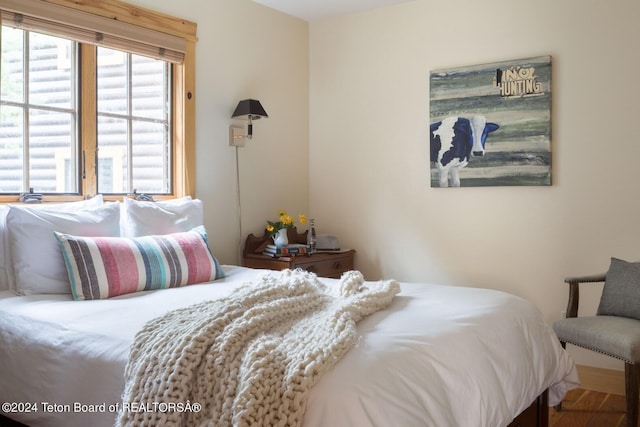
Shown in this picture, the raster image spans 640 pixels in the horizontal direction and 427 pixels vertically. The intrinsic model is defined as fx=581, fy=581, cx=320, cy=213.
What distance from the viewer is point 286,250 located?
3865mm

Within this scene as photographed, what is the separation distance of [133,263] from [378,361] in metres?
1.48

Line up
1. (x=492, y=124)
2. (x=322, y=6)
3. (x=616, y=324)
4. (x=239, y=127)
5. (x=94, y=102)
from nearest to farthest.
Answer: (x=616, y=324) → (x=94, y=102) → (x=492, y=124) → (x=239, y=127) → (x=322, y=6)

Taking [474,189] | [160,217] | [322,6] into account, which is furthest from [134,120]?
[474,189]

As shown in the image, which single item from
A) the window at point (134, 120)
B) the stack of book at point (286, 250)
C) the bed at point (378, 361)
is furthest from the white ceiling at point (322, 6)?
the bed at point (378, 361)

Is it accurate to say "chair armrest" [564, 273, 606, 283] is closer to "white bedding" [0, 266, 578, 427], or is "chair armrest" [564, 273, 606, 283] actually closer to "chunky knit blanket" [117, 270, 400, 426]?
"white bedding" [0, 266, 578, 427]

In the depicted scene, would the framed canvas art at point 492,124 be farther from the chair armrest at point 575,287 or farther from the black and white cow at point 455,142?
the chair armrest at point 575,287

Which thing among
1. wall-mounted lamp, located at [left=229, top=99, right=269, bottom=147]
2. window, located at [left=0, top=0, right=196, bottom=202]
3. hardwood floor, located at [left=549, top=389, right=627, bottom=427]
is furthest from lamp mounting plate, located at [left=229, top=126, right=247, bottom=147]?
hardwood floor, located at [left=549, top=389, right=627, bottom=427]

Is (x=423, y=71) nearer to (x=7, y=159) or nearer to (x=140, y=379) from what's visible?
(x=7, y=159)

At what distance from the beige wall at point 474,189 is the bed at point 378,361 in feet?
4.06

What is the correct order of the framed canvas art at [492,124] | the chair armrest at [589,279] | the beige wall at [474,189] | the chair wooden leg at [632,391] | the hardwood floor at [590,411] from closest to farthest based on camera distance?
1. the chair wooden leg at [632,391]
2. the hardwood floor at [590,411]
3. the chair armrest at [589,279]
4. the beige wall at [474,189]
5. the framed canvas art at [492,124]

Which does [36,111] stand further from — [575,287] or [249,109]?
[575,287]

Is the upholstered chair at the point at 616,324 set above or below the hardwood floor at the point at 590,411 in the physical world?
above

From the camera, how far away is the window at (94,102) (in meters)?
2.86

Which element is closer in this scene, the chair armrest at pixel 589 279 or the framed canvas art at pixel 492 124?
the chair armrest at pixel 589 279
